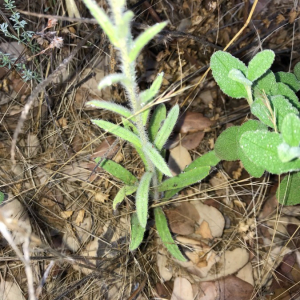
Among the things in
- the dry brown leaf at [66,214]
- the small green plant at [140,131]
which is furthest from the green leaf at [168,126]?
the dry brown leaf at [66,214]

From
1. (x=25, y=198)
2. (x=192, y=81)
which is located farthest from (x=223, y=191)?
(x=25, y=198)

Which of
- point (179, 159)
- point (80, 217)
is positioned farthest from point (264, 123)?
point (80, 217)

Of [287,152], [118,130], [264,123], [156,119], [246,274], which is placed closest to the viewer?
[287,152]

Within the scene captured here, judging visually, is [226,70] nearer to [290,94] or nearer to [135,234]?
[290,94]

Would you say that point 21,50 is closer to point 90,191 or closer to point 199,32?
point 90,191

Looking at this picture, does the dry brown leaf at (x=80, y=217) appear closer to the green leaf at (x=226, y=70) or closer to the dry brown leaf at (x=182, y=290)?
the dry brown leaf at (x=182, y=290)

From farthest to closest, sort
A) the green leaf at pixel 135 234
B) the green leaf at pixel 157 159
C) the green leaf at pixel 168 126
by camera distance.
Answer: the green leaf at pixel 135 234
the green leaf at pixel 168 126
the green leaf at pixel 157 159
